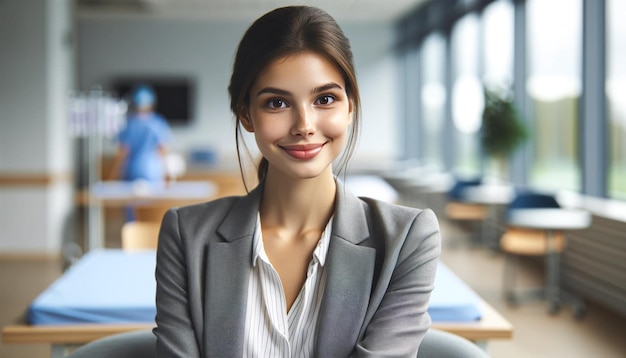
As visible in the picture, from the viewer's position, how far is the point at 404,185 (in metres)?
10.7

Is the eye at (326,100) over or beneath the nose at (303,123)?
over

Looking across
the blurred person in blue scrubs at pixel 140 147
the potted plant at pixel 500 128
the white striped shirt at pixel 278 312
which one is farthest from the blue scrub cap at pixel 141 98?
the white striped shirt at pixel 278 312

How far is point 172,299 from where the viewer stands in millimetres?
1480

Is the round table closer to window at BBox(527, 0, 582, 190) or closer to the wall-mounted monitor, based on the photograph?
window at BBox(527, 0, 582, 190)

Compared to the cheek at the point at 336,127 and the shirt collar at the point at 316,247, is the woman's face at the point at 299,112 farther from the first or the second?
the shirt collar at the point at 316,247

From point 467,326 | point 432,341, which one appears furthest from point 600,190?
point 432,341

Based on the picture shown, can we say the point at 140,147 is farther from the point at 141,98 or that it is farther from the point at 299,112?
the point at 299,112

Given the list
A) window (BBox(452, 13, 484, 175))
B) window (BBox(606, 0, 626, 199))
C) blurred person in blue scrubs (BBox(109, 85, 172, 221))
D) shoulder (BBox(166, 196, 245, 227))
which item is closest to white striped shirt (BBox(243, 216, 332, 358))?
shoulder (BBox(166, 196, 245, 227))

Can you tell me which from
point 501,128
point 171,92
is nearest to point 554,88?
point 501,128

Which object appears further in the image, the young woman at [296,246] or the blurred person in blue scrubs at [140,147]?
the blurred person in blue scrubs at [140,147]

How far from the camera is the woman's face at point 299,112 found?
4.61 feet

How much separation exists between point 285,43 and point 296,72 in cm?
6

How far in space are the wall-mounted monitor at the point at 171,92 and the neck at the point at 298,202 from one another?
1170cm

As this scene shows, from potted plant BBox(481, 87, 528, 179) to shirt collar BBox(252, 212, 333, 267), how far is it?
238 inches
